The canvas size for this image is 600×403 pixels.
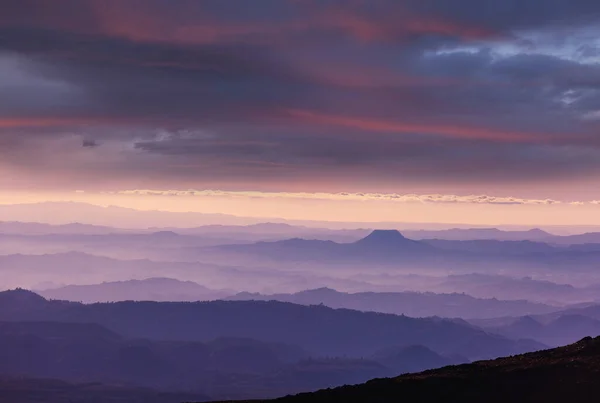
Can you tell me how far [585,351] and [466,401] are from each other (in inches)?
986

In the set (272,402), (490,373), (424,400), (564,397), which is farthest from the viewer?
(272,402)

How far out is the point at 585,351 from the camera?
10738cm

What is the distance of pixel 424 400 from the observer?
309 feet

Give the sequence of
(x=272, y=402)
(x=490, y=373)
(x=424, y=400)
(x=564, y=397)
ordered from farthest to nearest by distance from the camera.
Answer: (x=272, y=402)
(x=490, y=373)
(x=424, y=400)
(x=564, y=397)

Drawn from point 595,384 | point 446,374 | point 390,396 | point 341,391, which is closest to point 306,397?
point 341,391

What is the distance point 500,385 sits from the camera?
316ft

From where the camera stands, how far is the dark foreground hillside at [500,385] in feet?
295

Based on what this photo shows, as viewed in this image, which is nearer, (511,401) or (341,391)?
(511,401)

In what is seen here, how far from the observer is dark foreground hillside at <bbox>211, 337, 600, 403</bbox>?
8988 cm

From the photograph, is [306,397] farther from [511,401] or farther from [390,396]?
[511,401]

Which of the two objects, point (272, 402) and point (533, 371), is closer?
point (533, 371)

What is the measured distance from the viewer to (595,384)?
87938 millimetres

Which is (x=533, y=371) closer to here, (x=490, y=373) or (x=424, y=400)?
(x=490, y=373)

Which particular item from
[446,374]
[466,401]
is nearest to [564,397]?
[466,401]
